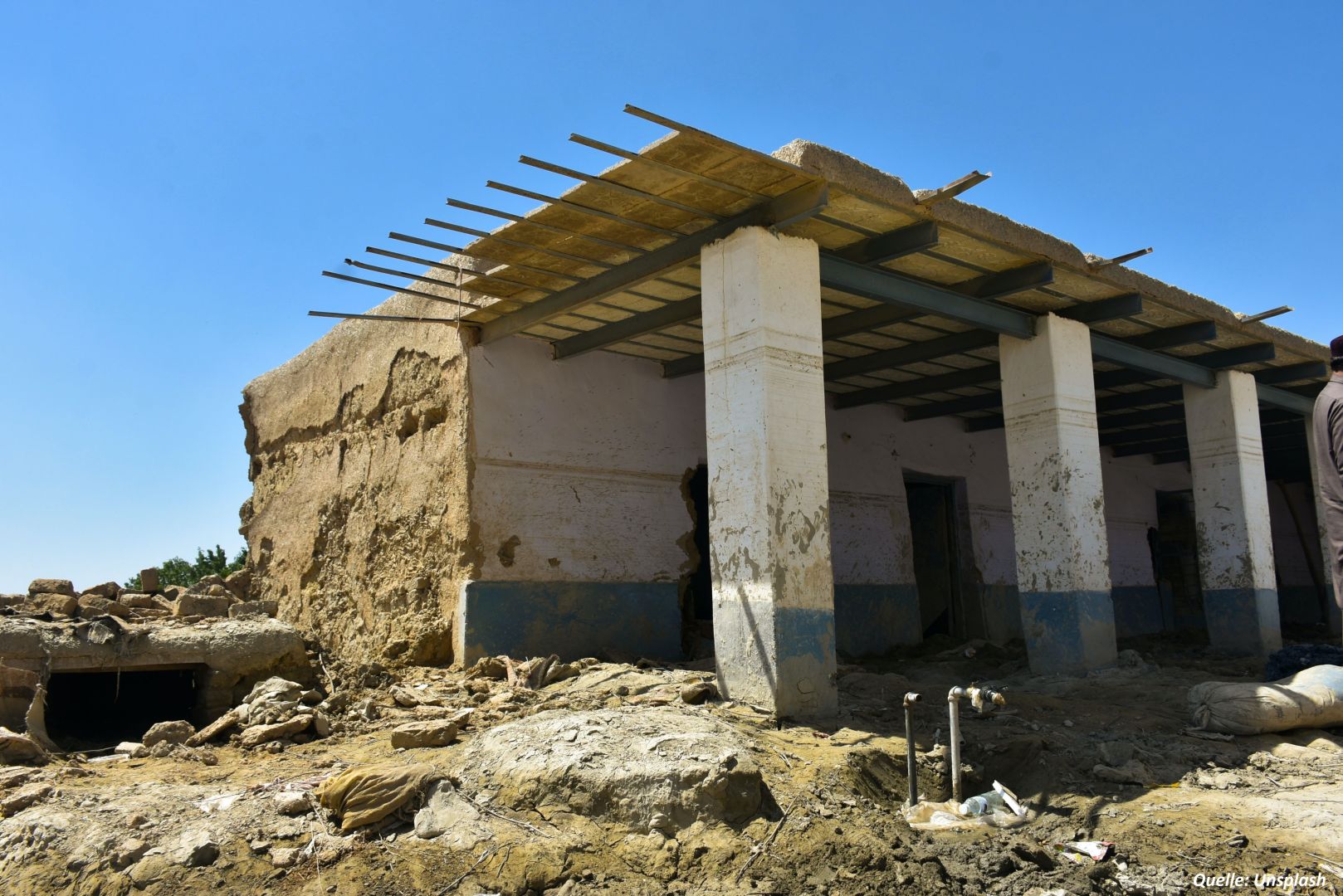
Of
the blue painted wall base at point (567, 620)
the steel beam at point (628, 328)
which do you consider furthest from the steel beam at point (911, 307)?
the blue painted wall base at point (567, 620)

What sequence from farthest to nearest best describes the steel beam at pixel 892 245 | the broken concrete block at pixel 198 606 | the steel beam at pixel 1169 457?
the steel beam at pixel 1169 457 < the broken concrete block at pixel 198 606 < the steel beam at pixel 892 245

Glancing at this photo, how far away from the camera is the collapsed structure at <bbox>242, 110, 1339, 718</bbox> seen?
7242mm

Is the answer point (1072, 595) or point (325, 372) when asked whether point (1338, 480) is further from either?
point (325, 372)

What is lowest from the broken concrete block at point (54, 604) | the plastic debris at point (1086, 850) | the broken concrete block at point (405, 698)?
the plastic debris at point (1086, 850)

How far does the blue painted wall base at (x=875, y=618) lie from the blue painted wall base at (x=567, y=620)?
8.41 ft

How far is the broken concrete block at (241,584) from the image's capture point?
12.8 metres

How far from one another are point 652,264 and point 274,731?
4.35 metres

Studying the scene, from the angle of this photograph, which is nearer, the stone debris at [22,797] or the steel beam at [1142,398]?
the stone debris at [22,797]

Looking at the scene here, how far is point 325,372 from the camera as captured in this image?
39.1 feet

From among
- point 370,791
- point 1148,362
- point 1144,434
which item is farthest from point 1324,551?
point 370,791

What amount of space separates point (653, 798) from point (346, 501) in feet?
22.8

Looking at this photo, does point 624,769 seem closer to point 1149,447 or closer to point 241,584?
point 241,584

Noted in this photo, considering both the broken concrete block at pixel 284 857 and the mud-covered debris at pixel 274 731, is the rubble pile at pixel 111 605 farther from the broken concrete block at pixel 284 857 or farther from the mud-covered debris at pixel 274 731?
the broken concrete block at pixel 284 857

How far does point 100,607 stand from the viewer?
8336 millimetres
